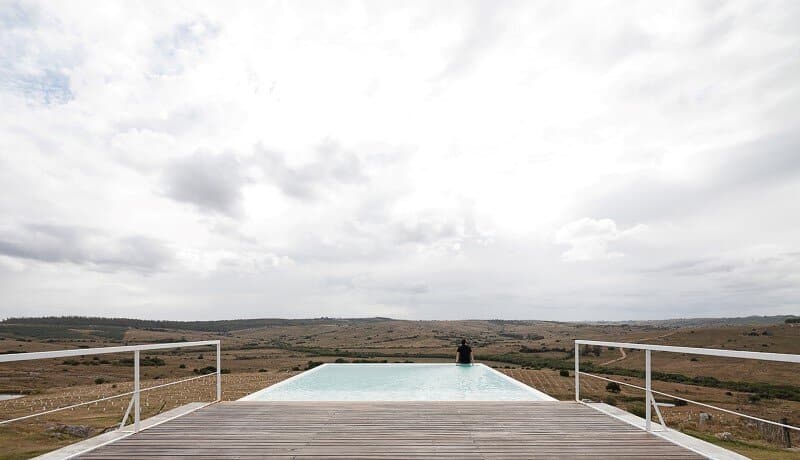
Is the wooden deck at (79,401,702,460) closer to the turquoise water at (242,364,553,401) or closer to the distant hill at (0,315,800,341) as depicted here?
the turquoise water at (242,364,553,401)

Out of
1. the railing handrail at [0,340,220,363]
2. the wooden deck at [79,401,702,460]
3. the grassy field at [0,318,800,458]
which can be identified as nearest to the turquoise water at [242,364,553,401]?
the grassy field at [0,318,800,458]

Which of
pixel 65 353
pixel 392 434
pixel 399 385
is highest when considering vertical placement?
pixel 65 353

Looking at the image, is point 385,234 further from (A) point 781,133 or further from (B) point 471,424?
(B) point 471,424

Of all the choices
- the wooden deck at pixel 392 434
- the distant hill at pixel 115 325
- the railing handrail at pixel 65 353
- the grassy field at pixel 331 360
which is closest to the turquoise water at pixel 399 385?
the grassy field at pixel 331 360

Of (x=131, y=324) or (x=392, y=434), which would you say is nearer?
(x=392, y=434)

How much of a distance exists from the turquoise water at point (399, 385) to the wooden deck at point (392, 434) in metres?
1.66

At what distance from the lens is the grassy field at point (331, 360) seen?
12656mm

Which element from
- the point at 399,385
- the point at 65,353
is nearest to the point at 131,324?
the point at 399,385

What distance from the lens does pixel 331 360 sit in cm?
3372

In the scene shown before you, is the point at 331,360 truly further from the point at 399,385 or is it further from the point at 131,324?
the point at 131,324

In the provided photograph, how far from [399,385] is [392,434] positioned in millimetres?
5628

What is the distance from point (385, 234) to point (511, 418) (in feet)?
55.3

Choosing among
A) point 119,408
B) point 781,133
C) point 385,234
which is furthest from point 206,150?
point 781,133

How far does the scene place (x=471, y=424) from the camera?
15.5 ft
